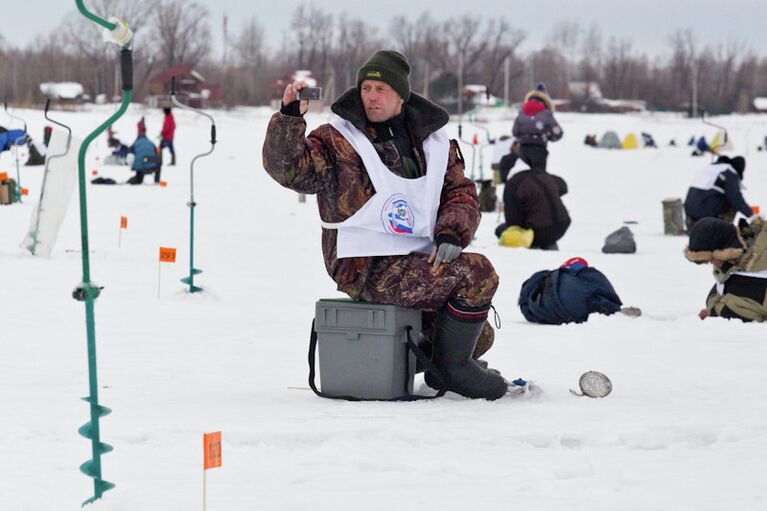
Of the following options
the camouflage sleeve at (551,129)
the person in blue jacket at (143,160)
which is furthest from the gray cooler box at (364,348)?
the person in blue jacket at (143,160)

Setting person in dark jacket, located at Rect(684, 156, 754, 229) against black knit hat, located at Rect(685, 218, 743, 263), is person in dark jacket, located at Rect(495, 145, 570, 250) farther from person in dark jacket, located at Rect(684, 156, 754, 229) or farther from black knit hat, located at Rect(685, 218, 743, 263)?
black knit hat, located at Rect(685, 218, 743, 263)

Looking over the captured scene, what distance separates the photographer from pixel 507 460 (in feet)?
11.9

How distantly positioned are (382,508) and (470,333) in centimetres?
146

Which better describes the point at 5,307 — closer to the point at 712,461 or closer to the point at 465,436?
the point at 465,436

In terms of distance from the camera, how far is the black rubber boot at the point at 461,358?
4484 mm

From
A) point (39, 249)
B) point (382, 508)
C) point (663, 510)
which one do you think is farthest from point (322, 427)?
point (39, 249)

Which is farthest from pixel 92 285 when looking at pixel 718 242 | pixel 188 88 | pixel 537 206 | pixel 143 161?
pixel 188 88

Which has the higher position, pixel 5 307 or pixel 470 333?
pixel 470 333

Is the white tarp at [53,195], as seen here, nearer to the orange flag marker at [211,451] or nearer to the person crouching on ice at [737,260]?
the person crouching on ice at [737,260]

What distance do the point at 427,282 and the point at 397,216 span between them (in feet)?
0.91

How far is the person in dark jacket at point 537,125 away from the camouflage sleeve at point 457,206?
875 cm

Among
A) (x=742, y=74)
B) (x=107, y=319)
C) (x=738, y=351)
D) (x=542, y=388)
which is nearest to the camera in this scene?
(x=542, y=388)

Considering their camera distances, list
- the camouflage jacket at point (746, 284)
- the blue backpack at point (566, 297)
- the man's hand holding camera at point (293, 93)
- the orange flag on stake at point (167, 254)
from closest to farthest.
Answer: the man's hand holding camera at point (293, 93), the camouflage jacket at point (746, 284), the blue backpack at point (566, 297), the orange flag on stake at point (167, 254)

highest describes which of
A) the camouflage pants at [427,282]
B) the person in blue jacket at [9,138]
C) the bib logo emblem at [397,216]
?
the bib logo emblem at [397,216]
